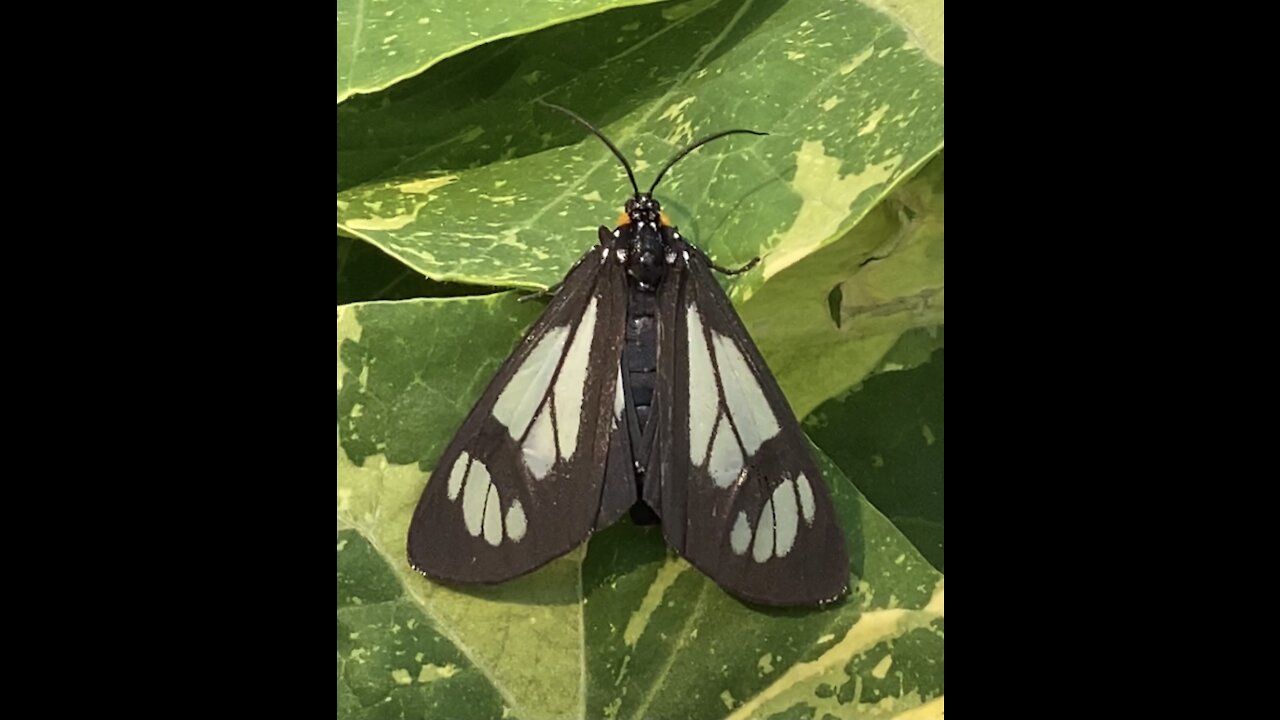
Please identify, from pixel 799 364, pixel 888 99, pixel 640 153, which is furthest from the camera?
pixel 799 364

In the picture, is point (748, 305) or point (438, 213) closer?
point (438, 213)

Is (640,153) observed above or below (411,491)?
above

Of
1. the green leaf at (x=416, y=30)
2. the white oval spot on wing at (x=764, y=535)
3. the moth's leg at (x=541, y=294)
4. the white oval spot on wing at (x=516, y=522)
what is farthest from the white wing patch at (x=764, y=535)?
the green leaf at (x=416, y=30)

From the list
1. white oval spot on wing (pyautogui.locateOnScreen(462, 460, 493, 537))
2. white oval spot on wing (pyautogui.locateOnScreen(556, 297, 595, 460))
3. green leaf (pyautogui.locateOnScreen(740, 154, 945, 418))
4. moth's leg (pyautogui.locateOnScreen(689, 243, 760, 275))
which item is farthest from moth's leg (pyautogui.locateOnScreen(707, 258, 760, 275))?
white oval spot on wing (pyautogui.locateOnScreen(462, 460, 493, 537))

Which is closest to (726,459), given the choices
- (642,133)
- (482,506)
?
(482,506)

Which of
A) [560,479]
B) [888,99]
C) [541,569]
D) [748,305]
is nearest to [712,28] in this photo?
[888,99]

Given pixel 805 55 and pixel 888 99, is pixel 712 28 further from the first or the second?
pixel 888 99

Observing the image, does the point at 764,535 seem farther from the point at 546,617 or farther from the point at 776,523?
the point at 546,617
